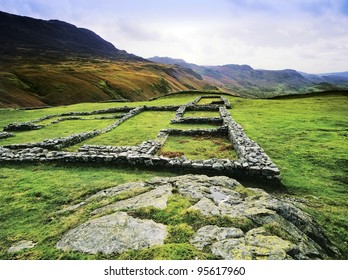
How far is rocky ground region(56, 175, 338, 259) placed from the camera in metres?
4.63

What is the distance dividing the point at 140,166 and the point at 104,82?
204 ft

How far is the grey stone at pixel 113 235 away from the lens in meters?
4.78

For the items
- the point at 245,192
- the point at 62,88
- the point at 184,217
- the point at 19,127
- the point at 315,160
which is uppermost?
the point at 62,88

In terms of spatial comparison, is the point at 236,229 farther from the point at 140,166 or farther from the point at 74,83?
the point at 74,83

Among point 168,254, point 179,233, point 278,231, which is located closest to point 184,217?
point 179,233

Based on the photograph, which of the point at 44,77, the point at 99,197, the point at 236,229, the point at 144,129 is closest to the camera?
the point at 236,229

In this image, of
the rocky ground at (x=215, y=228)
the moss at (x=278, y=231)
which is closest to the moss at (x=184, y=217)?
the rocky ground at (x=215, y=228)

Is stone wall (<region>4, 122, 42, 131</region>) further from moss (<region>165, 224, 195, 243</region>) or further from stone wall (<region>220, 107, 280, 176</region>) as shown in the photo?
moss (<region>165, 224, 195, 243</region>)

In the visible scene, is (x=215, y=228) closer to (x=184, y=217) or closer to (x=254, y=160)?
(x=184, y=217)

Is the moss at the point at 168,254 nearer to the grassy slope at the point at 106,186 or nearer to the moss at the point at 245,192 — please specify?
the grassy slope at the point at 106,186

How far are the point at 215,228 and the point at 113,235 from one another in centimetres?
215

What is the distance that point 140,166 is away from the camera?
11266 millimetres

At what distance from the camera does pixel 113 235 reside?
16.6 ft
